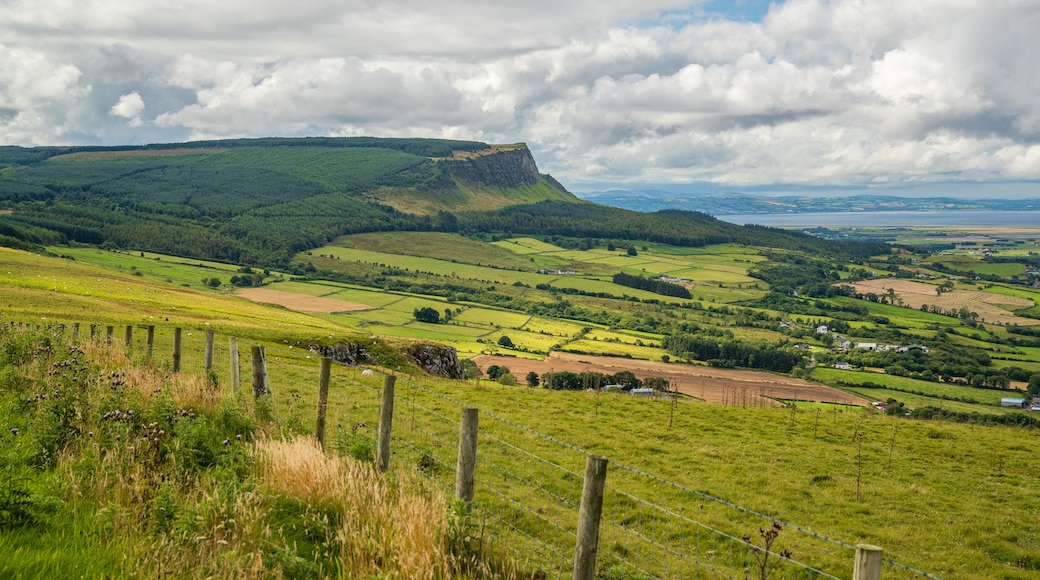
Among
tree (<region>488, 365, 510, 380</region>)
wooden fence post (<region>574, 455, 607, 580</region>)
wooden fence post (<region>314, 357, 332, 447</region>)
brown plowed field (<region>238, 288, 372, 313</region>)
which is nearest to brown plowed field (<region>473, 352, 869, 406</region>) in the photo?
tree (<region>488, 365, 510, 380</region>)

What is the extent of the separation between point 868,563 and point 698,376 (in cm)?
7506

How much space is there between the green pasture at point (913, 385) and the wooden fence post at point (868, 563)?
78.5 metres

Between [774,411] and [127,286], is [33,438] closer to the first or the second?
[774,411]

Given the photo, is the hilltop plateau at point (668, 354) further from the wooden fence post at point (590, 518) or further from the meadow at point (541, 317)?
the wooden fence post at point (590, 518)

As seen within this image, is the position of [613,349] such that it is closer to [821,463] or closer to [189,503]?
[821,463]

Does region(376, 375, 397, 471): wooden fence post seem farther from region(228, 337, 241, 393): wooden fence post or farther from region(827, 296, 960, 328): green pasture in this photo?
region(827, 296, 960, 328): green pasture

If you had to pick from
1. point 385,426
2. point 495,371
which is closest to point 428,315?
point 495,371

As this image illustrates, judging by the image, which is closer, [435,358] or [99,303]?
[435,358]

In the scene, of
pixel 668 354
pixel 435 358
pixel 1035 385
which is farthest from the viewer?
pixel 668 354

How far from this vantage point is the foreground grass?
20.2ft

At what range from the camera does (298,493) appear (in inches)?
323

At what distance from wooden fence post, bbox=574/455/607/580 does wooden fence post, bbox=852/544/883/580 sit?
7.22ft

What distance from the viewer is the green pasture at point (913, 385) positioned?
73.7 metres

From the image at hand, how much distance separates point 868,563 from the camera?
5012 mm
